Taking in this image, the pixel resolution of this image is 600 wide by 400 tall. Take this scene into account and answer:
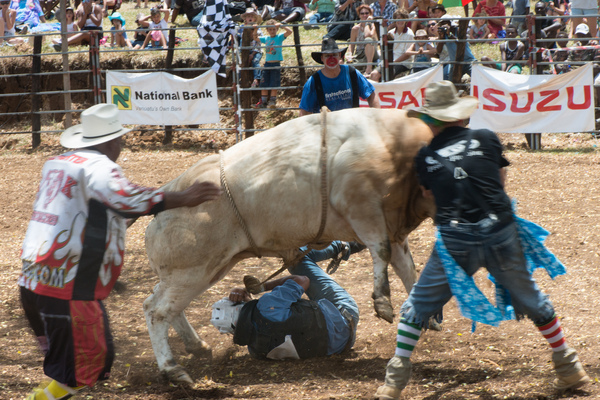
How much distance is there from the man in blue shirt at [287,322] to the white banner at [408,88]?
7145mm

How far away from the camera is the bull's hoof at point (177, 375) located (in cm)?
418

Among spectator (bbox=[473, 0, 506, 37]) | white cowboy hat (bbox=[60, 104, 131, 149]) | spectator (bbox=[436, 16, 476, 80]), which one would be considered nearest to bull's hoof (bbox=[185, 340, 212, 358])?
white cowboy hat (bbox=[60, 104, 131, 149])

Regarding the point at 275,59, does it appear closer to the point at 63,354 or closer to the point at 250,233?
the point at 250,233

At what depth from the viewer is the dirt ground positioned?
3939 mm

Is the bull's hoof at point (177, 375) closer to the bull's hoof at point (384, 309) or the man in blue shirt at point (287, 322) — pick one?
the man in blue shirt at point (287, 322)

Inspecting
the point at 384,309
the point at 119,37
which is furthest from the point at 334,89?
the point at 119,37

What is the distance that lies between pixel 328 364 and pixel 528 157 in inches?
283

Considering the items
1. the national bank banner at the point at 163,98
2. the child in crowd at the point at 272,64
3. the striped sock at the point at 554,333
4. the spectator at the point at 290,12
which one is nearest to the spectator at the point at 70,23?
the national bank banner at the point at 163,98

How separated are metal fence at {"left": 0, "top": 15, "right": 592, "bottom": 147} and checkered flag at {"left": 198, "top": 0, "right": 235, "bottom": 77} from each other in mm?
228

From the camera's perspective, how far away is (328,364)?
4.43 m

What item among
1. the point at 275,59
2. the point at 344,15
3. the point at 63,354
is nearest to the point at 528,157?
the point at 275,59

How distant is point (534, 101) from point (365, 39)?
3628 millimetres

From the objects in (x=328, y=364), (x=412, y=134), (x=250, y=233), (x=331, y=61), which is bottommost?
(x=328, y=364)

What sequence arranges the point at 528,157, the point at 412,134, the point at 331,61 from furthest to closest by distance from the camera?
the point at 528,157
the point at 331,61
the point at 412,134
